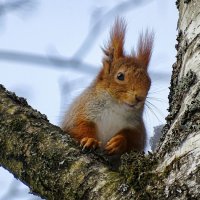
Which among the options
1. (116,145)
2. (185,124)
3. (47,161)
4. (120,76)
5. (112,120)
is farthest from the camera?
(120,76)

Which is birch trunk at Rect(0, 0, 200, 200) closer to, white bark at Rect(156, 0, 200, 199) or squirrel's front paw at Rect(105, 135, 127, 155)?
white bark at Rect(156, 0, 200, 199)

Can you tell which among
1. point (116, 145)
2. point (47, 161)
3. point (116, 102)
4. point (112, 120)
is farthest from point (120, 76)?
point (47, 161)

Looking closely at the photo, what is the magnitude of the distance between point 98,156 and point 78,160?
0.11 meters

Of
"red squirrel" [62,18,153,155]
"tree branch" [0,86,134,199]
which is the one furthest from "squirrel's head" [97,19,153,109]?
"tree branch" [0,86,134,199]

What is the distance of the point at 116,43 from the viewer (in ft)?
10.7

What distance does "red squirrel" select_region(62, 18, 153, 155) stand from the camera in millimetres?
2842

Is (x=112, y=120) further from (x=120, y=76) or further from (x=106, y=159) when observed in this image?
(x=106, y=159)

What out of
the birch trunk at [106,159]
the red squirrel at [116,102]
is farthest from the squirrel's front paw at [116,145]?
the birch trunk at [106,159]

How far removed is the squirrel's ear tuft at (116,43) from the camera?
10.7 feet

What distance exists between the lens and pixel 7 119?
2.00m

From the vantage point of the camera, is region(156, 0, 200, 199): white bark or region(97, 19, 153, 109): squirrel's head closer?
region(156, 0, 200, 199): white bark

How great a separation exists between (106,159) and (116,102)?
45.7 inches

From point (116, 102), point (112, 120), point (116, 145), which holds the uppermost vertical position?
point (116, 102)

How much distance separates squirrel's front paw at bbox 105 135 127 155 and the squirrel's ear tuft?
0.81m
